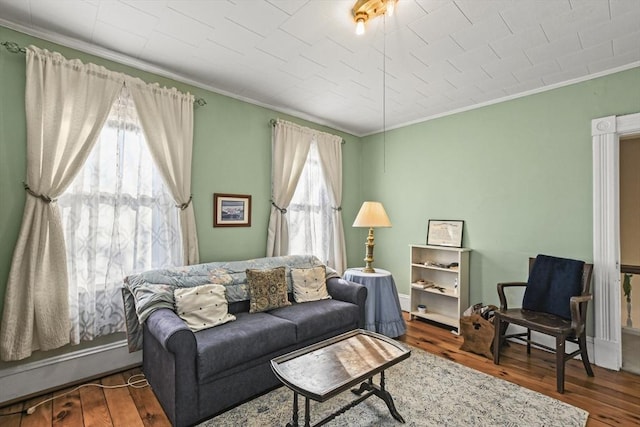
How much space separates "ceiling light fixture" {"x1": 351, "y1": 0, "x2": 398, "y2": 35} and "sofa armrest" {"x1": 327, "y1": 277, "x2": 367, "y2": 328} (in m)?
2.29

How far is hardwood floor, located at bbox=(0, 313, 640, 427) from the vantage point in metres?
2.02

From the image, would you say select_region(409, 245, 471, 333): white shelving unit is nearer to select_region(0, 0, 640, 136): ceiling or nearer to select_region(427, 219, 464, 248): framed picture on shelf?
select_region(427, 219, 464, 248): framed picture on shelf

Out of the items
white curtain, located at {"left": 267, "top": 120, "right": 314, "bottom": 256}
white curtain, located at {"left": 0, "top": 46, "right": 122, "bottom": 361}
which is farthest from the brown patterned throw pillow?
white curtain, located at {"left": 0, "top": 46, "right": 122, "bottom": 361}

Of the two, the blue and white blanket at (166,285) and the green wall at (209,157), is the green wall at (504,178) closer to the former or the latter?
the green wall at (209,157)

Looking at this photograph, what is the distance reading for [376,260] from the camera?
4777mm

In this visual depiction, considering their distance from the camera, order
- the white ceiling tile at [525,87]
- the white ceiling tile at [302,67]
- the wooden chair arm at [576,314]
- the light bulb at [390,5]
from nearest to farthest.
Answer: the light bulb at [390,5] < the wooden chair arm at [576,314] < the white ceiling tile at [302,67] < the white ceiling tile at [525,87]

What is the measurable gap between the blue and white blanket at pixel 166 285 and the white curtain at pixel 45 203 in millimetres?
435

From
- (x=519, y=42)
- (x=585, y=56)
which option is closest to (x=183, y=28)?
(x=519, y=42)

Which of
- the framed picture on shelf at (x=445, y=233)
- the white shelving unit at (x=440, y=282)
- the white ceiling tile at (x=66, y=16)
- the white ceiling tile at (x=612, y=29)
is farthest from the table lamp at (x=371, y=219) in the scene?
the white ceiling tile at (x=66, y=16)

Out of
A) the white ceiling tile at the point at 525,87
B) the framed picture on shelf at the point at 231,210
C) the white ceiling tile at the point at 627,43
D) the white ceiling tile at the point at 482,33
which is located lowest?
the framed picture on shelf at the point at 231,210

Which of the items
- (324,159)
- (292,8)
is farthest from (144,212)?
(324,159)

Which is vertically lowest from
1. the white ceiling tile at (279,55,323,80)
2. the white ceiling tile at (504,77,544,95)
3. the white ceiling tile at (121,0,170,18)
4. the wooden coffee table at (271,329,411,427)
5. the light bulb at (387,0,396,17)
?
the wooden coffee table at (271,329,411,427)

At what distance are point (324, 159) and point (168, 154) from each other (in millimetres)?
2074

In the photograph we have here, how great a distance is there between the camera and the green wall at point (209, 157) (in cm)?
221
